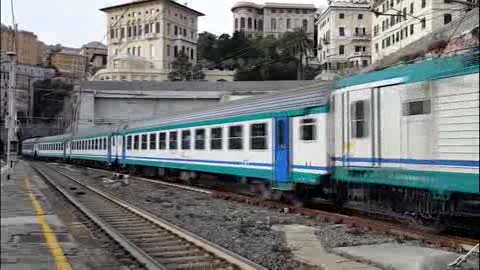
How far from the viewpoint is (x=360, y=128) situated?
11.8 meters

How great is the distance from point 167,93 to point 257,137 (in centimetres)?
5302

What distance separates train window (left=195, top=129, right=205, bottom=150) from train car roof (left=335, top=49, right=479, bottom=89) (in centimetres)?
929

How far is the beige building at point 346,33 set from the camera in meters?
18.8

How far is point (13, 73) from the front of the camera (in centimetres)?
832

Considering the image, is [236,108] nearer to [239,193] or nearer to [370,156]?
[239,193]

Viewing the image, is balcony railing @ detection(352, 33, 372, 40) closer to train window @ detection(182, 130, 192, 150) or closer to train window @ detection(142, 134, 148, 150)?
train window @ detection(182, 130, 192, 150)

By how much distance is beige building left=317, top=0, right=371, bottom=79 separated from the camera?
18.8 m

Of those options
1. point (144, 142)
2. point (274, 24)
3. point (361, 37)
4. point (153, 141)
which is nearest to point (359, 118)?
point (361, 37)

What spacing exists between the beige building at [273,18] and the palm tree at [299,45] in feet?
2.72

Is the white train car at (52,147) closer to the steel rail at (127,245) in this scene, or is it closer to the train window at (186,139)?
the train window at (186,139)

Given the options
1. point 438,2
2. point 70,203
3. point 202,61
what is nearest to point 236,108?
point 70,203

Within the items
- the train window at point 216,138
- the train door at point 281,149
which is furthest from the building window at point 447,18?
the train door at point 281,149

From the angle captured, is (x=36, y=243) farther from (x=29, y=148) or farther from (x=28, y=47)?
(x=29, y=148)

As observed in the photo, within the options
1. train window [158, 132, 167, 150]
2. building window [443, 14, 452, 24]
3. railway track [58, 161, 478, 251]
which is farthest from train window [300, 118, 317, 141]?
building window [443, 14, 452, 24]
